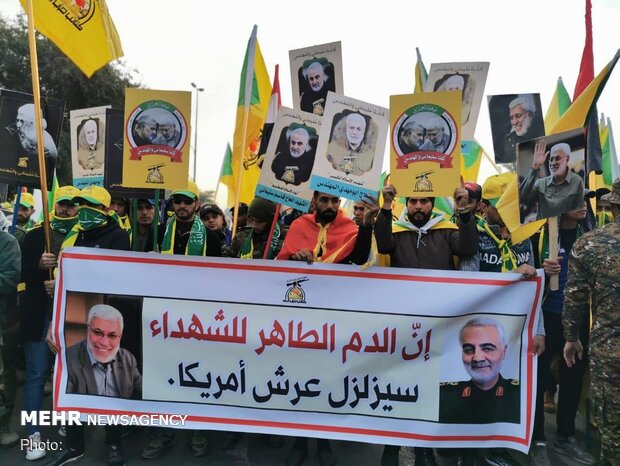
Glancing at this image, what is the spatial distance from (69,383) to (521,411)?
3304mm

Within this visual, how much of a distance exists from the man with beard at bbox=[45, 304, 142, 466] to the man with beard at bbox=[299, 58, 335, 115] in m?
2.30

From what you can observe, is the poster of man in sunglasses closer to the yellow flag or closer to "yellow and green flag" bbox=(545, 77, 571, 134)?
"yellow and green flag" bbox=(545, 77, 571, 134)

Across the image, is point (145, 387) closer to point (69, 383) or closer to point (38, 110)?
point (69, 383)

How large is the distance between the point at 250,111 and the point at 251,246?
193cm

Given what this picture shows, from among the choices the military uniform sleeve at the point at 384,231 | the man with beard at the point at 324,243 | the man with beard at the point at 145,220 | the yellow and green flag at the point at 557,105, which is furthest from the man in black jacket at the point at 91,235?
the yellow and green flag at the point at 557,105

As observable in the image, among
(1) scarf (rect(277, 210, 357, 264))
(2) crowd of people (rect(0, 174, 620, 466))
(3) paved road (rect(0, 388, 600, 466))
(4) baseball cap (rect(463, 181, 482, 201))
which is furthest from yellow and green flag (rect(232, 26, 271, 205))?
(3) paved road (rect(0, 388, 600, 466))

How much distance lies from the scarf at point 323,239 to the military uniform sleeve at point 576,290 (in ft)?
4.82

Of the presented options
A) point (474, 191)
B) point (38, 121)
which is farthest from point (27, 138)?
point (474, 191)

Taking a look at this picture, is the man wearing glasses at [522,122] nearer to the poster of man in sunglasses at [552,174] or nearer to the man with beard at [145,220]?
the poster of man in sunglasses at [552,174]

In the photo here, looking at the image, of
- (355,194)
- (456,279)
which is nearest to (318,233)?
(355,194)

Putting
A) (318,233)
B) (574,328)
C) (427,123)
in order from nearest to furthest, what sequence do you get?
(574,328) → (427,123) → (318,233)

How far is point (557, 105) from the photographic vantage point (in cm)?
539

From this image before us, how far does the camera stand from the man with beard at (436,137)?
3086 millimetres

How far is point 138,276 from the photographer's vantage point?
3402 mm
